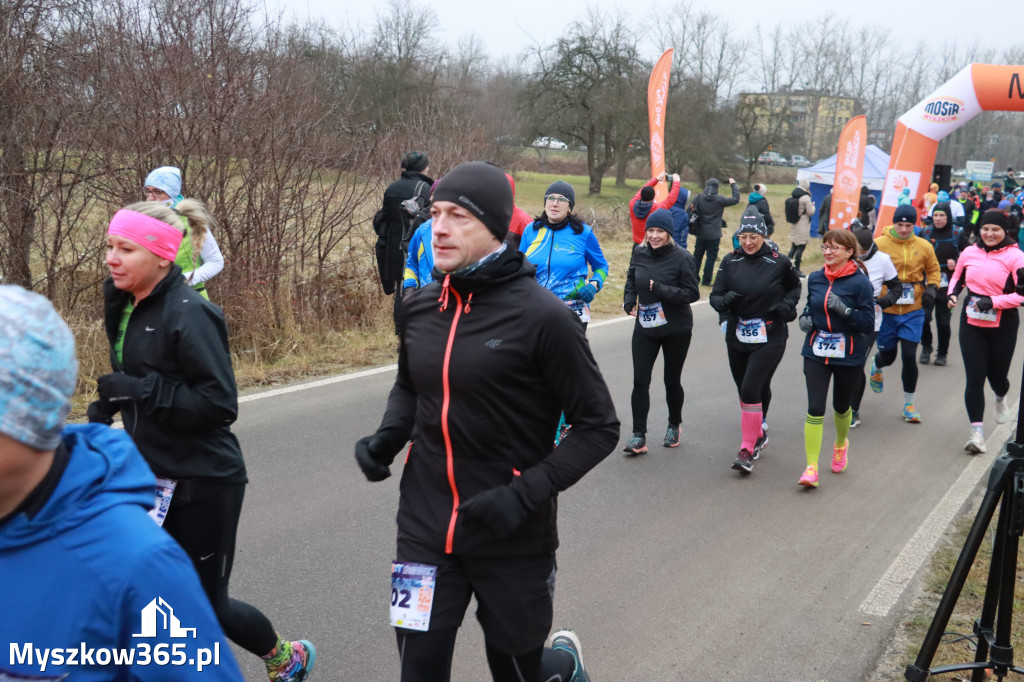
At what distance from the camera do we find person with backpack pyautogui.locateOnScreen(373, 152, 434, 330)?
30.5 feet


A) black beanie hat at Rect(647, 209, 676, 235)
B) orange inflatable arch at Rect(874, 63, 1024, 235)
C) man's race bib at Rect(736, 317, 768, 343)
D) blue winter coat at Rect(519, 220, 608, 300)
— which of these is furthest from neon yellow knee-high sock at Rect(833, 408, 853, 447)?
orange inflatable arch at Rect(874, 63, 1024, 235)

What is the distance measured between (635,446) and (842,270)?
6.87ft

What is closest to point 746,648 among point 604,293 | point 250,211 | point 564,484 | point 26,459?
point 564,484

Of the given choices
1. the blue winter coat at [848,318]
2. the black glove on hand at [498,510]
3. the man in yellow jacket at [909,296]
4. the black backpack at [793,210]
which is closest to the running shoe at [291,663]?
the black glove on hand at [498,510]

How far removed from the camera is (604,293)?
15984 millimetres

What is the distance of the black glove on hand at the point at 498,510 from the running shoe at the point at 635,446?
4.79 metres

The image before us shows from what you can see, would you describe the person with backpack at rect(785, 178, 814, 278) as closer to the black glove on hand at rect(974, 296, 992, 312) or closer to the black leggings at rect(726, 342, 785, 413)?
the black glove on hand at rect(974, 296, 992, 312)

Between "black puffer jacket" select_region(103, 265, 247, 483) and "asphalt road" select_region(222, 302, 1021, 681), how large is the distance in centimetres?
123

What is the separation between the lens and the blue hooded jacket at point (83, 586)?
1438 millimetres

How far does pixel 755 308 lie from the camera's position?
6.95 m

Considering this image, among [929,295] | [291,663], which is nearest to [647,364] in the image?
[929,295]

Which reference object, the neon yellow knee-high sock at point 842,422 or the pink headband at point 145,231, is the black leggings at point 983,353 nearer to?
the neon yellow knee-high sock at point 842,422

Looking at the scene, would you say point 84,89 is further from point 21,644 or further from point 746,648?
point 21,644

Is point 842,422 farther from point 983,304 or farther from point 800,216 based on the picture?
point 800,216
